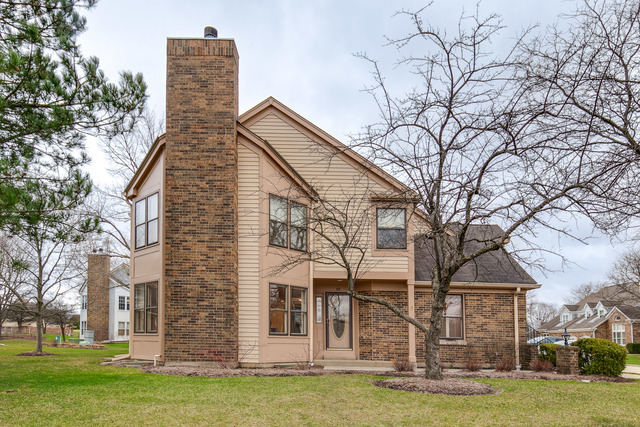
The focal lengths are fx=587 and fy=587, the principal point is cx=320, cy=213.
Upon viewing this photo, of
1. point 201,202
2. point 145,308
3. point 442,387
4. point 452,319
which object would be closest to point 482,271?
point 452,319

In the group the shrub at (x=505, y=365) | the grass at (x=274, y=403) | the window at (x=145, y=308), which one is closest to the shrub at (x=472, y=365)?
Result: the shrub at (x=505, y=365)

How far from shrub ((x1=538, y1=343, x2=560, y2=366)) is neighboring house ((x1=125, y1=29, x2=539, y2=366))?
2.34ft

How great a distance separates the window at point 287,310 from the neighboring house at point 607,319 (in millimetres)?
34475

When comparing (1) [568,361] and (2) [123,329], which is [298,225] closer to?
(1) [568,361]

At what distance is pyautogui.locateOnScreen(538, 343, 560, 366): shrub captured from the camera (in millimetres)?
17681

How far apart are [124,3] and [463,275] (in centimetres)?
1381

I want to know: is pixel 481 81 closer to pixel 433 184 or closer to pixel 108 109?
pixel 433 184

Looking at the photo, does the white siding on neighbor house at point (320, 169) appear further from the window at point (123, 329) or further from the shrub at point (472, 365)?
the window at point (123, 329)

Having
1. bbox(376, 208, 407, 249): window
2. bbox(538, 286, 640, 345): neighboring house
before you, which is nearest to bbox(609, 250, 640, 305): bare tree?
bbox(538, 286, 640, 345): neighboring house

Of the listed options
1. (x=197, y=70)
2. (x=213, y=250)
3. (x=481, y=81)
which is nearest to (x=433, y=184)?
(x=481, y=81)

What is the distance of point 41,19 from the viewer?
9.37 meters

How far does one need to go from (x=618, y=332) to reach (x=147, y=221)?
174 feet

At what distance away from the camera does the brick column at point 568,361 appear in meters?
16.0

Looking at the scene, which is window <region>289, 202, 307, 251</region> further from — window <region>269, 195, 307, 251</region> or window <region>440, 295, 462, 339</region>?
window <region>440, 295, 462, 339</region>
